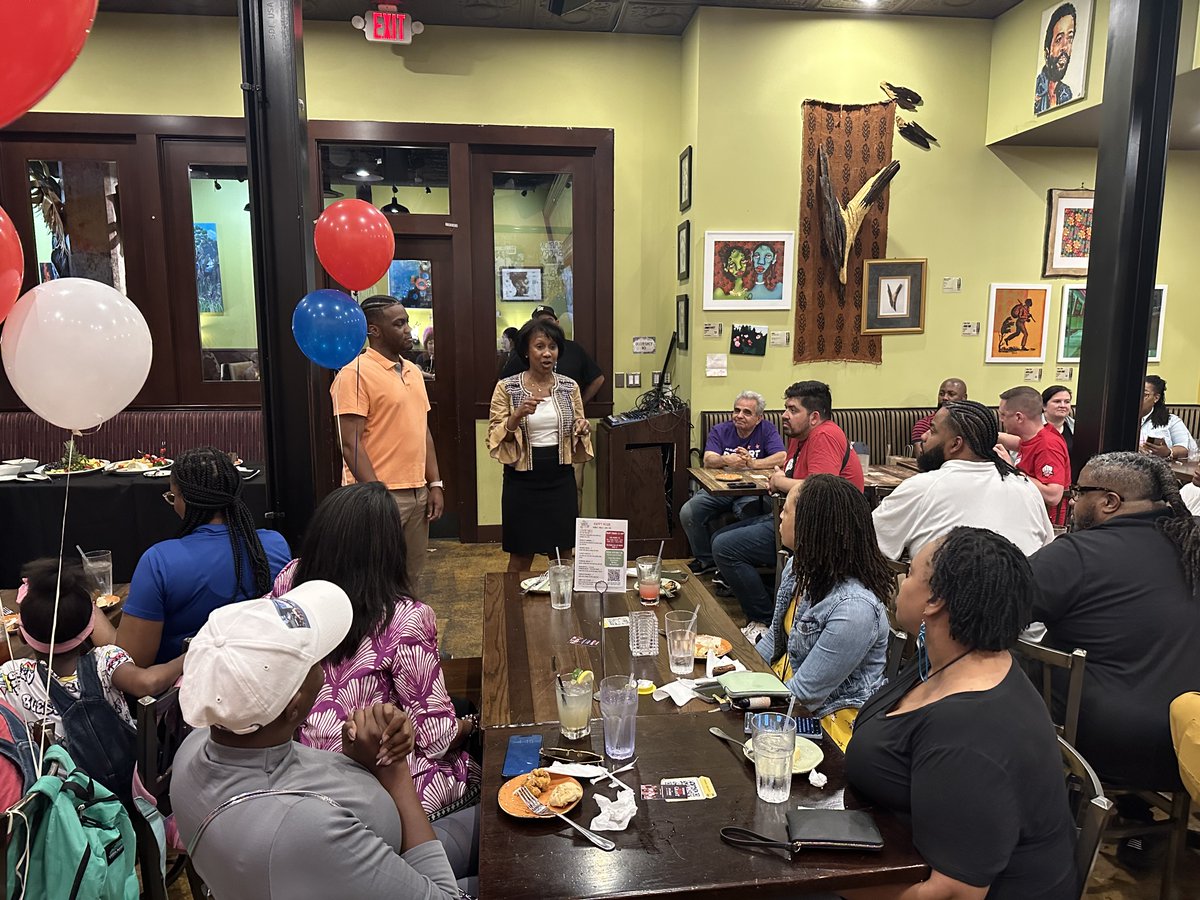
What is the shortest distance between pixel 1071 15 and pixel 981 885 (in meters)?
5.88

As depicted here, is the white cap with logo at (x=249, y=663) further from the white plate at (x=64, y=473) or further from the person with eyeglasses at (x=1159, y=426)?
the person with eyeglasses at (x=1159, y=426)

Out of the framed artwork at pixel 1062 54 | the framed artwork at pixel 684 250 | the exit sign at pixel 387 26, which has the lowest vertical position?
the framed artwork at pixel 684 250

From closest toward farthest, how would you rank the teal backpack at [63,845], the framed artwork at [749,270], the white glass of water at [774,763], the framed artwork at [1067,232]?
the teal backpack at [63,845] < the white glass of water at [774,763] < the framed artwork at [749,270] < the framed artwork at [1067,232]

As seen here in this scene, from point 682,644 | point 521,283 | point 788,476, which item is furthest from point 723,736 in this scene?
point 521,283

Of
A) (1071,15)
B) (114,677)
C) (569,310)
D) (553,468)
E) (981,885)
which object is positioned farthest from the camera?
(569,310)

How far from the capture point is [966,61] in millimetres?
5945

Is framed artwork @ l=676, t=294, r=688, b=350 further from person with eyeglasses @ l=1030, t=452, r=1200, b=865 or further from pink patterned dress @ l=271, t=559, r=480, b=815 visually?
pink patterned dress @ l=271, t=559, r=480, b=815

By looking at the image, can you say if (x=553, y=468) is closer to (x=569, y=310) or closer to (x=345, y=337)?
(x=345, y=337)

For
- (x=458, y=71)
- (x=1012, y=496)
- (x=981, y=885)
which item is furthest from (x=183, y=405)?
(x=981, y=885)

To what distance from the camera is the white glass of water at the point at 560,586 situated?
2566mm

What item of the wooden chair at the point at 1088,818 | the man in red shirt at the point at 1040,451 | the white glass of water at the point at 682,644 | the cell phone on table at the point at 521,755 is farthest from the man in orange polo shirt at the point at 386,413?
the man in red shirt at the point at 1040,451

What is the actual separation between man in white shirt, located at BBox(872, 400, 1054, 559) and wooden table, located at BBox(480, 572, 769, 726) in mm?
942

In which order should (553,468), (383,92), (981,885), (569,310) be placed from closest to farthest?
(981,885) → (553,468) → (383,92) → (569,310)

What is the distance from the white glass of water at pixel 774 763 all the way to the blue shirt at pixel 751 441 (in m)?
3.60
